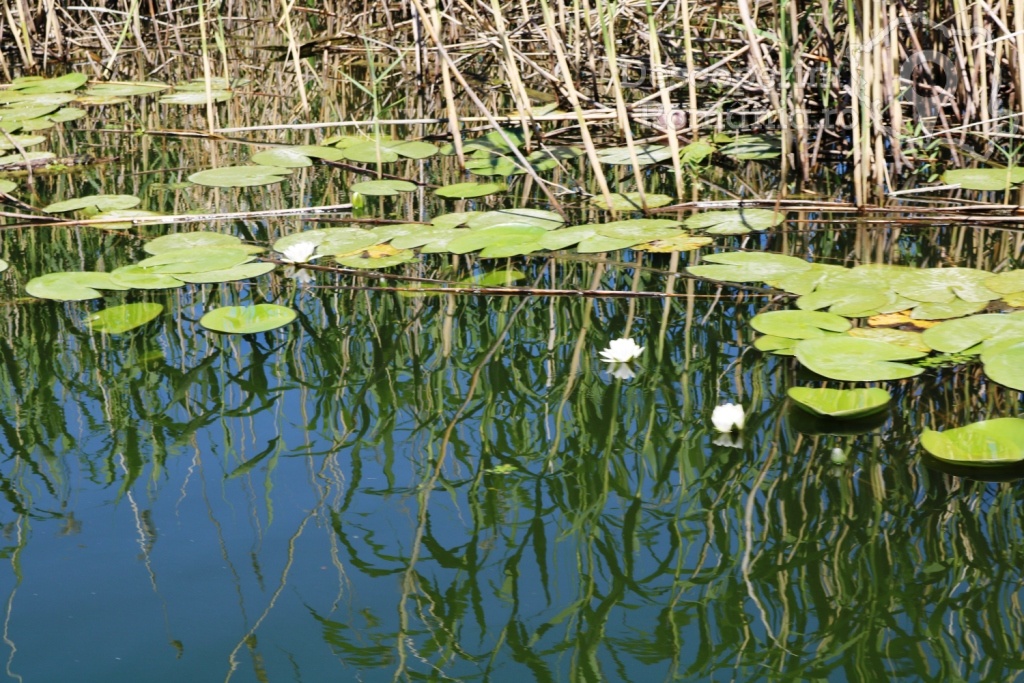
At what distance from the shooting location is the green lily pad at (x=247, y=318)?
2.05 meters

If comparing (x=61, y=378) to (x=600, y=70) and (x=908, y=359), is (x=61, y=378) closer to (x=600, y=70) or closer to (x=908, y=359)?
(x=908, y=359)

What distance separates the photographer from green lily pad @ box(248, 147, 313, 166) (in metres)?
3.39

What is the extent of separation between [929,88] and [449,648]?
263 cm

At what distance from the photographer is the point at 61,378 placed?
1901 millimetres

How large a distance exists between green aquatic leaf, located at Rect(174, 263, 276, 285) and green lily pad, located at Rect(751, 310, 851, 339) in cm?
112

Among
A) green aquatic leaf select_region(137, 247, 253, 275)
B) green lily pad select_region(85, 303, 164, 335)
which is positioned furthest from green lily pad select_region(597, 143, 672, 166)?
green lily pad select_region(85, 303, 164, 335)

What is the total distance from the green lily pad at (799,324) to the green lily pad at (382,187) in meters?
1.36

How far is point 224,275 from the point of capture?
233 cm

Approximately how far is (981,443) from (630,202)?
1504mm

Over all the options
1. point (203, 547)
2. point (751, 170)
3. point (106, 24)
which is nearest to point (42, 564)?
Result: point (203, 547)

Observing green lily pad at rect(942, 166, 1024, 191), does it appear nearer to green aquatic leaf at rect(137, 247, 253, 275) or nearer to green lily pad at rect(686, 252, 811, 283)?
green lily pad at rect(686, 252, 811, 283)

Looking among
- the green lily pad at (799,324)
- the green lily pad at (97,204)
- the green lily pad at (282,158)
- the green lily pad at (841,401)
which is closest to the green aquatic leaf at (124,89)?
the green lily pad at (282,158)

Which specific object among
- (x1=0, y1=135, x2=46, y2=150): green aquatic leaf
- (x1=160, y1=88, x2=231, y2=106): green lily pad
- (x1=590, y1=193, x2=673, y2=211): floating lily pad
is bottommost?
(x1=590, y1=193, x2=673, y2=211): floating lily pad

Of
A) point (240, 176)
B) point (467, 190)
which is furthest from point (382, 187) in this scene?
point (240, 176)
